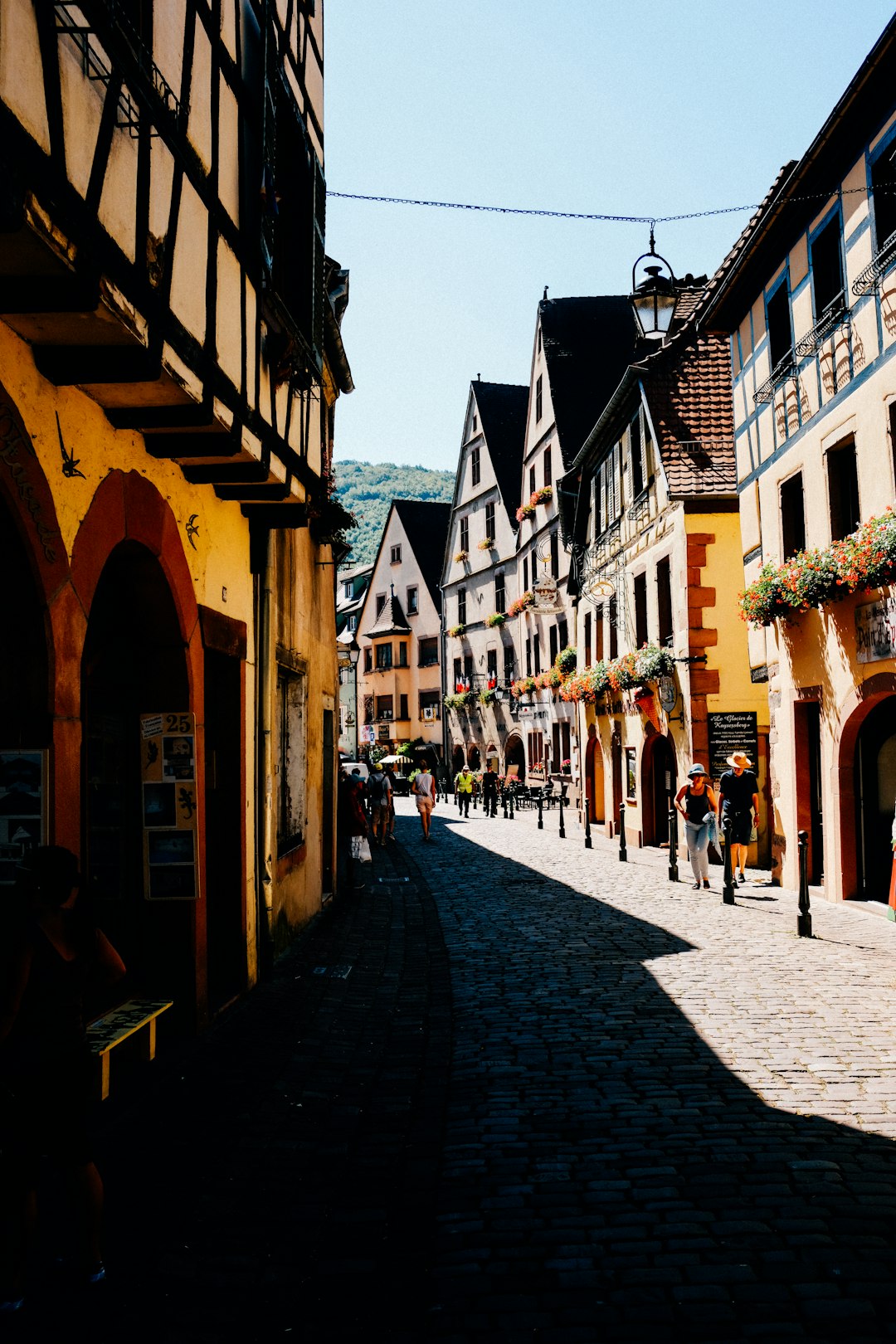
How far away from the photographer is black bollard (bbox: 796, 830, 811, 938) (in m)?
11.1

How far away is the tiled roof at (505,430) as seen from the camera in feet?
153

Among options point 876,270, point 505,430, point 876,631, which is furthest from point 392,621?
point 876,270

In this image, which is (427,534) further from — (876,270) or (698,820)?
(876,270)

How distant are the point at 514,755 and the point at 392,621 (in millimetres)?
16964

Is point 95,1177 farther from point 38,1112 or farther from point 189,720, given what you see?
point 189,720

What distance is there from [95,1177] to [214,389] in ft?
13.9

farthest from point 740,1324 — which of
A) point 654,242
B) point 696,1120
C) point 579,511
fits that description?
point 579,511

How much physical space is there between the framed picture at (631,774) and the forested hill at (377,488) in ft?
286

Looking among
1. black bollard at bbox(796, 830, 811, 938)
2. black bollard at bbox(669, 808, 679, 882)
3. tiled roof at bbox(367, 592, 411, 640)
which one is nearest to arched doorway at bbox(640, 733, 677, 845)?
black bollard at bbox(669, 808, 679, 882)

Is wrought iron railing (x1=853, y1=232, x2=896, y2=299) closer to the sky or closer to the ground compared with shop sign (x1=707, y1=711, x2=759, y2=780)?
closer to the sky

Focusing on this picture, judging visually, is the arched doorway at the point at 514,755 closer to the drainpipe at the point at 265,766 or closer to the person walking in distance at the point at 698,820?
the person walking in distance at the point at 698,820

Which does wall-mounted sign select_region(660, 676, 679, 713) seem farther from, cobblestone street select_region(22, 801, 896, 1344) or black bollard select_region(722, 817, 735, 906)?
cobblestone street select_region(22, 801, 896, 1344)

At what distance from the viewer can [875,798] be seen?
1353 cm

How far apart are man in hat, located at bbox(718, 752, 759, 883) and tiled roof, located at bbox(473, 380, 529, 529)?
29929 millimetres
